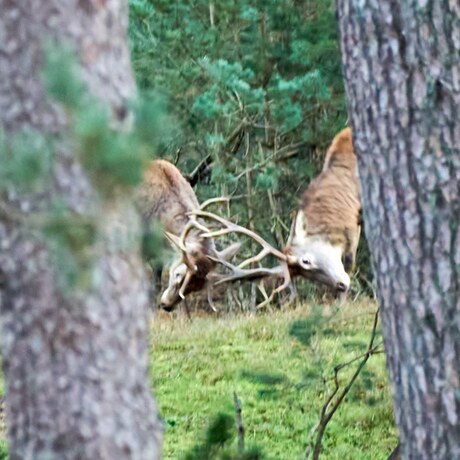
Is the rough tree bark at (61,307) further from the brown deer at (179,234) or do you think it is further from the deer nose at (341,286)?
the deer nose at (341,286)

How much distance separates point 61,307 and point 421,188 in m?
1.57

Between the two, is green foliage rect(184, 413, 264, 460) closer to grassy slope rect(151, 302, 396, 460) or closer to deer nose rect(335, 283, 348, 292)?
grassy slope rect(151, 302, 396, 460)

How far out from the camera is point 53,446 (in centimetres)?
296

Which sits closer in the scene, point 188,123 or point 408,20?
point 408,20

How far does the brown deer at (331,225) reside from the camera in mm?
10578

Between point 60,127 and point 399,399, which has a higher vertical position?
point 60,127

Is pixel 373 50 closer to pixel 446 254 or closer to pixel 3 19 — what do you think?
pixel 446 254

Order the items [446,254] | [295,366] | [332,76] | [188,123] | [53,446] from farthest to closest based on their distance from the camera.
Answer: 1. [188,123]
2. [332,76]
3. [295,366]
4. [446,254]
5. [53,446]

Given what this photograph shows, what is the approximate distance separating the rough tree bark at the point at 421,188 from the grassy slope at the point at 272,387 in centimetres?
166

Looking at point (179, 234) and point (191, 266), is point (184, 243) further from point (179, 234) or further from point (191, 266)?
point (179, 234)

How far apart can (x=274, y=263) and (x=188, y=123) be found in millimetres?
2732

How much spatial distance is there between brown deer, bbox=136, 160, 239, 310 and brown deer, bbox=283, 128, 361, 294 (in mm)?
765

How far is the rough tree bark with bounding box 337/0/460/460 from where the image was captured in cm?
399

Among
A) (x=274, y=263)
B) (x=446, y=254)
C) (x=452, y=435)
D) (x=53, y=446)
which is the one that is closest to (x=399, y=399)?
(x=452, y=435)
